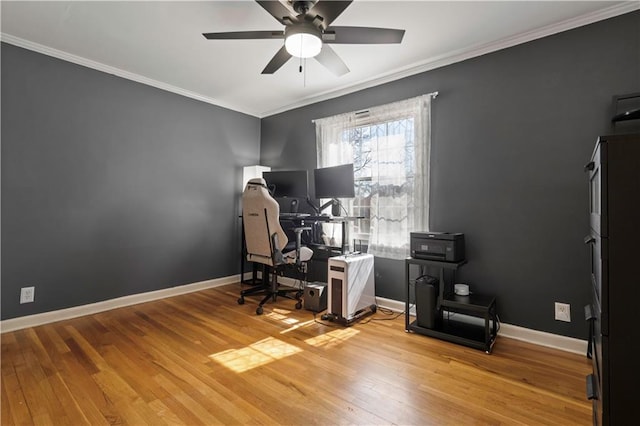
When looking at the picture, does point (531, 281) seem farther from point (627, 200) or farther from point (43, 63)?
point (43, 63)

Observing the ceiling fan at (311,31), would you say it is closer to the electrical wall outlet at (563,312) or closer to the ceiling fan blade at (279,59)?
the ceiling fan blade at (279,59)

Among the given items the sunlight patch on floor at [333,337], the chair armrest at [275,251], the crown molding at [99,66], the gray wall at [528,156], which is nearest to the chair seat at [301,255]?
the chair armrest at [275,251]

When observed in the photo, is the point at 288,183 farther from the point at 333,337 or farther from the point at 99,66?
the point at 99,66

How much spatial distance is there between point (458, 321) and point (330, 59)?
2.51 meters

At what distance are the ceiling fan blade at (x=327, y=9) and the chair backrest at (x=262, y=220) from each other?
1.66 meters

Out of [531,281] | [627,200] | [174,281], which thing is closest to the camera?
[627,200]

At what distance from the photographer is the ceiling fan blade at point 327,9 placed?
160 cm

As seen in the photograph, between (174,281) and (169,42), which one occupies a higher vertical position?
(169,42)

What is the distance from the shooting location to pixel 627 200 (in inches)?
39.4

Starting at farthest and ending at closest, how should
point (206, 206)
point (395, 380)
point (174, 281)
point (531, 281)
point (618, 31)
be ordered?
1. point (206, 206)
2. point (174, 281)
3. point (531, 281)
4. point (618, 31)
5. point (395, 380)

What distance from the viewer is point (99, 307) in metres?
3.04

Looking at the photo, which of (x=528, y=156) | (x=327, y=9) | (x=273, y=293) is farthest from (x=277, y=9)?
(x=273, y=293)

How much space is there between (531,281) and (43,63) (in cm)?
474

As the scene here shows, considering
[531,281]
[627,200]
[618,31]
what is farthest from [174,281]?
[618,31]
